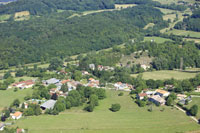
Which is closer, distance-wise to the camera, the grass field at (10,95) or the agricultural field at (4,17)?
the grass field at (10,95)

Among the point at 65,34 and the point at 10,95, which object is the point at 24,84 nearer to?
the point at 10,95

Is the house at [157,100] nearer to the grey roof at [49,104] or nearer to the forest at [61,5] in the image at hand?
the grey roof at [49,104]

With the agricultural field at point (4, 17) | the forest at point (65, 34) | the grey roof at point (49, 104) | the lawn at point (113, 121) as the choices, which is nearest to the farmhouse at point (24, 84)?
the grey roof at point (49, 104)

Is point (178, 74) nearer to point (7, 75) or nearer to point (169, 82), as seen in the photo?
point (169, 82)

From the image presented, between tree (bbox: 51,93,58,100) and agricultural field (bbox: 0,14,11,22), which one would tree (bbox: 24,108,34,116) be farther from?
agricultural field (bbox: 0,14,11,22)

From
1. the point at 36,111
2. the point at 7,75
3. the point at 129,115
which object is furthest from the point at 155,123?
the point at 7,75

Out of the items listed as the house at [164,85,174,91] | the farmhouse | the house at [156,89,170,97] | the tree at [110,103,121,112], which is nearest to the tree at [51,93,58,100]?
the farmhouse

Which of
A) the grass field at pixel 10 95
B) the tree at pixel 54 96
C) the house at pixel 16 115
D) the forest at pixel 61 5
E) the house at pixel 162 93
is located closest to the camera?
the house at pixel 16 115
